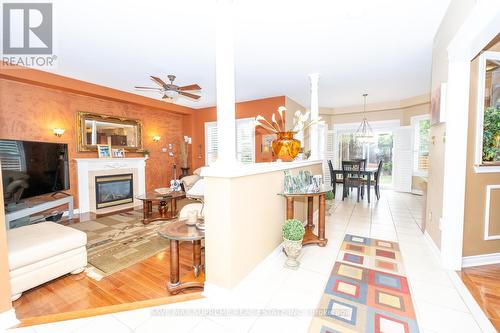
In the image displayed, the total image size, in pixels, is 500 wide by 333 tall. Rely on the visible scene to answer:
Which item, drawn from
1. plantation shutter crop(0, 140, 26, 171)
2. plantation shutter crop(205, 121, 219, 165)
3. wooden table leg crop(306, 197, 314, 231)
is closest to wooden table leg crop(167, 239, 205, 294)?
wooden table leg crop(306, 197, 314, 231)

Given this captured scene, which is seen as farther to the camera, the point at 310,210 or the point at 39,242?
the point at 310,210

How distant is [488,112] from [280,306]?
2.78m

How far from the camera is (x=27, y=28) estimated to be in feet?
8.35

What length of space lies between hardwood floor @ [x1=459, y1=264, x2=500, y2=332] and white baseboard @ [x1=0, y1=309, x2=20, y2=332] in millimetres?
3287

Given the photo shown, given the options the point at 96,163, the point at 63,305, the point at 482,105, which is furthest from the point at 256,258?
the point at 96,163

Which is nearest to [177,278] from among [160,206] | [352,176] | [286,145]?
[286,145]

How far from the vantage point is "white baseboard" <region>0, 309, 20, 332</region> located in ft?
4.67

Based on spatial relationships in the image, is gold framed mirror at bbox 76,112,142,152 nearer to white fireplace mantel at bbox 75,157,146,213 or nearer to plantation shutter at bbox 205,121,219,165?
white fireplace mantel at bbox 75,157,146,213

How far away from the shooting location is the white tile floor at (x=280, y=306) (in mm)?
1409

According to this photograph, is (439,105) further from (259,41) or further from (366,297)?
(259,41)

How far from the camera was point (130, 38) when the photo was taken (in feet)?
9.25

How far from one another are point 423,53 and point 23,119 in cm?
692

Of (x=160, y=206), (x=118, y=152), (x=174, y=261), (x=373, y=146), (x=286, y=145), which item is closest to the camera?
(x=174, y=261)

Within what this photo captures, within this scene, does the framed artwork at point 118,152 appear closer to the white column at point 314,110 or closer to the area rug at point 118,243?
the area rug at point 118,243
